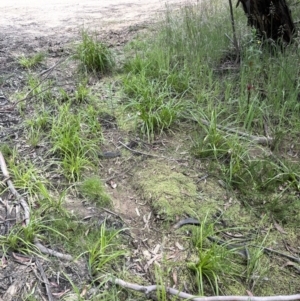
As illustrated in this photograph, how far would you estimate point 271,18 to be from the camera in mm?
4375

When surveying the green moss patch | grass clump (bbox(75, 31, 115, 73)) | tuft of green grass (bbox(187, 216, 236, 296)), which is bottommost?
tuft of green grass (bbox(187, 216, 236, 296))

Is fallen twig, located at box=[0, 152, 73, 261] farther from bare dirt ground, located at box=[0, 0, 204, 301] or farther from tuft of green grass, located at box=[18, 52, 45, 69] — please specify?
tuft of green grass, located at box=[18, 52, 45, 69]

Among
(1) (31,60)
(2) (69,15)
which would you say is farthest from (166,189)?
(2) (69,15)

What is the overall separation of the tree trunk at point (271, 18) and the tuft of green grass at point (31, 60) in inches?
93.4

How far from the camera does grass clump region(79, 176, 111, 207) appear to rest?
8.66 ft

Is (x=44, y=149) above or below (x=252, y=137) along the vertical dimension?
above

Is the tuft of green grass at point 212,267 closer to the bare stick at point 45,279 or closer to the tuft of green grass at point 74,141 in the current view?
the bare stick at point 45,279

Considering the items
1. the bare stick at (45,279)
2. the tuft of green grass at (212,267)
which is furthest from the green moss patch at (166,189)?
the bare stick at (45,279)

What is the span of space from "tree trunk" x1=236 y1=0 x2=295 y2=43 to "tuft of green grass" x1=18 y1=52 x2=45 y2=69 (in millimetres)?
2372

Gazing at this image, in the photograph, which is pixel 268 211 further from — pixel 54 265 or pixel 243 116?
pixel 54 265

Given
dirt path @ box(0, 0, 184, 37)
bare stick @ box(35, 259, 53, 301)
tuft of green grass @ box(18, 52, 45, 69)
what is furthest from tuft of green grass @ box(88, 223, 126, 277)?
dirt path @ box(0, 0, 184, 37)

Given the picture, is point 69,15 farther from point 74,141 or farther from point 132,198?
point 132,198

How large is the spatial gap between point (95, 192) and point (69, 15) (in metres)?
4.85

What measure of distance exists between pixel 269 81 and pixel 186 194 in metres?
1.64
